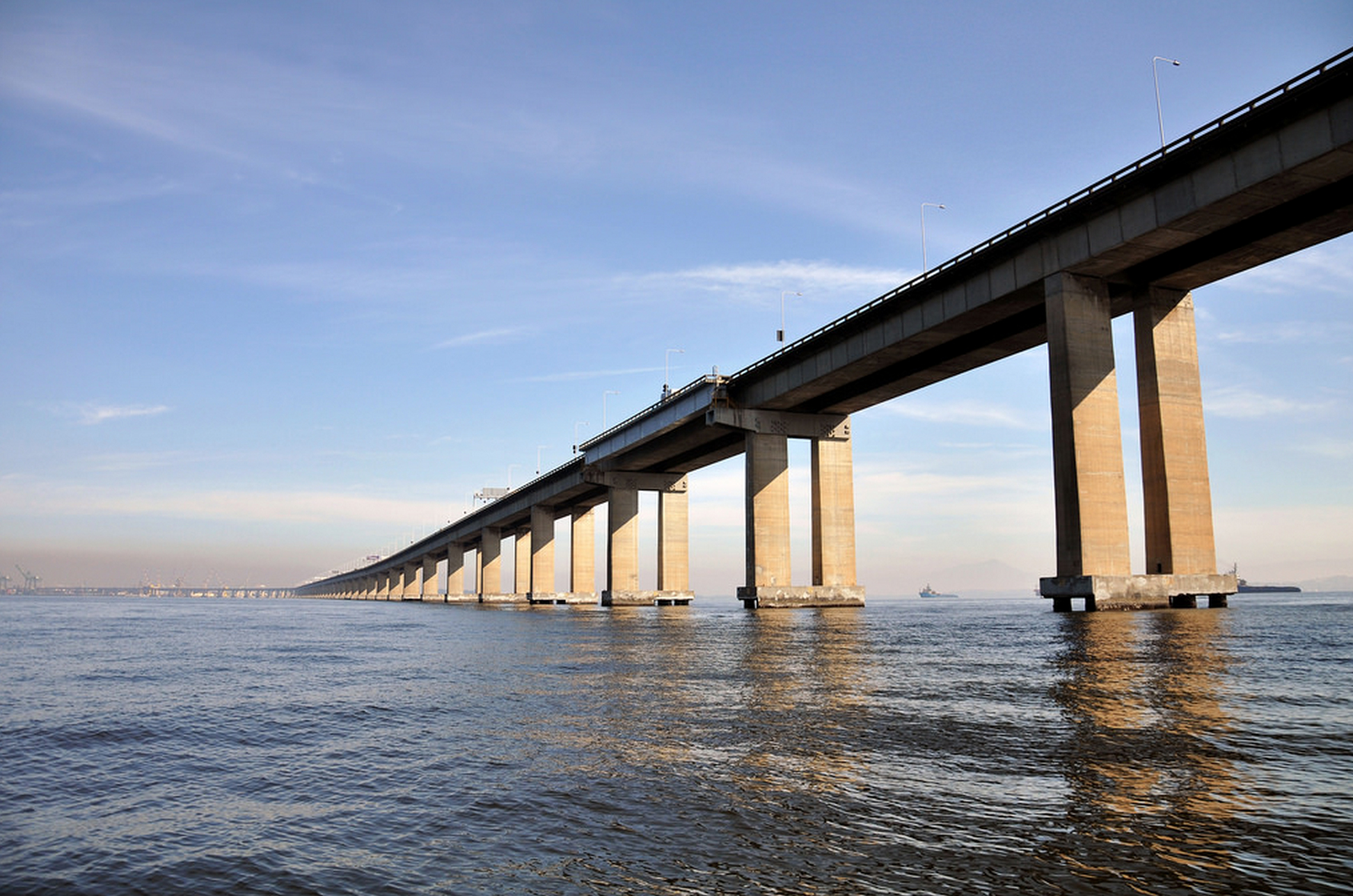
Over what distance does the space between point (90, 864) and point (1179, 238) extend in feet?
147

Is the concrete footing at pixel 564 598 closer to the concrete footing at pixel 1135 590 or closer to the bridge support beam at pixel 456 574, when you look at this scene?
A: the bridge support beam at pixel 456 574

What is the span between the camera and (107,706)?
1479cm

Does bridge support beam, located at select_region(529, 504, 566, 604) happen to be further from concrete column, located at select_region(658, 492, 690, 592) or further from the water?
the water

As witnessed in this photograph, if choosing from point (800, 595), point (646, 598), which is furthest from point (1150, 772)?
point (646, 598)

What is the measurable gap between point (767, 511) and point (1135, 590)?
3188cm

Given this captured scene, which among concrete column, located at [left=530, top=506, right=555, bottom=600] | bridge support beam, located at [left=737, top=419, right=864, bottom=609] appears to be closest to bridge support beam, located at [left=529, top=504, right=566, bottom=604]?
concrete column, located at [left=530, top=506, right=555, bottom=600]

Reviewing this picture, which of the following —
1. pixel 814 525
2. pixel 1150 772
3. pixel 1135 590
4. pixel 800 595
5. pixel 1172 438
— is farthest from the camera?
pixel 814 525

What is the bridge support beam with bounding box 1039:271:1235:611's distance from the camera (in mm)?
42438

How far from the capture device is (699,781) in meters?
8.06

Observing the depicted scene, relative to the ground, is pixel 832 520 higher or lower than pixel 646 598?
higher

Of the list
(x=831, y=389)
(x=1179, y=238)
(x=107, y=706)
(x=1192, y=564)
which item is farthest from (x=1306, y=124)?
(x=107, y=706)

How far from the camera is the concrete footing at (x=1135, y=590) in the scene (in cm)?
4166

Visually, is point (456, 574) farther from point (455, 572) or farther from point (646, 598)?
point (646, 598)

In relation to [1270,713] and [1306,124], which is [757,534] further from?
[1270,713]
